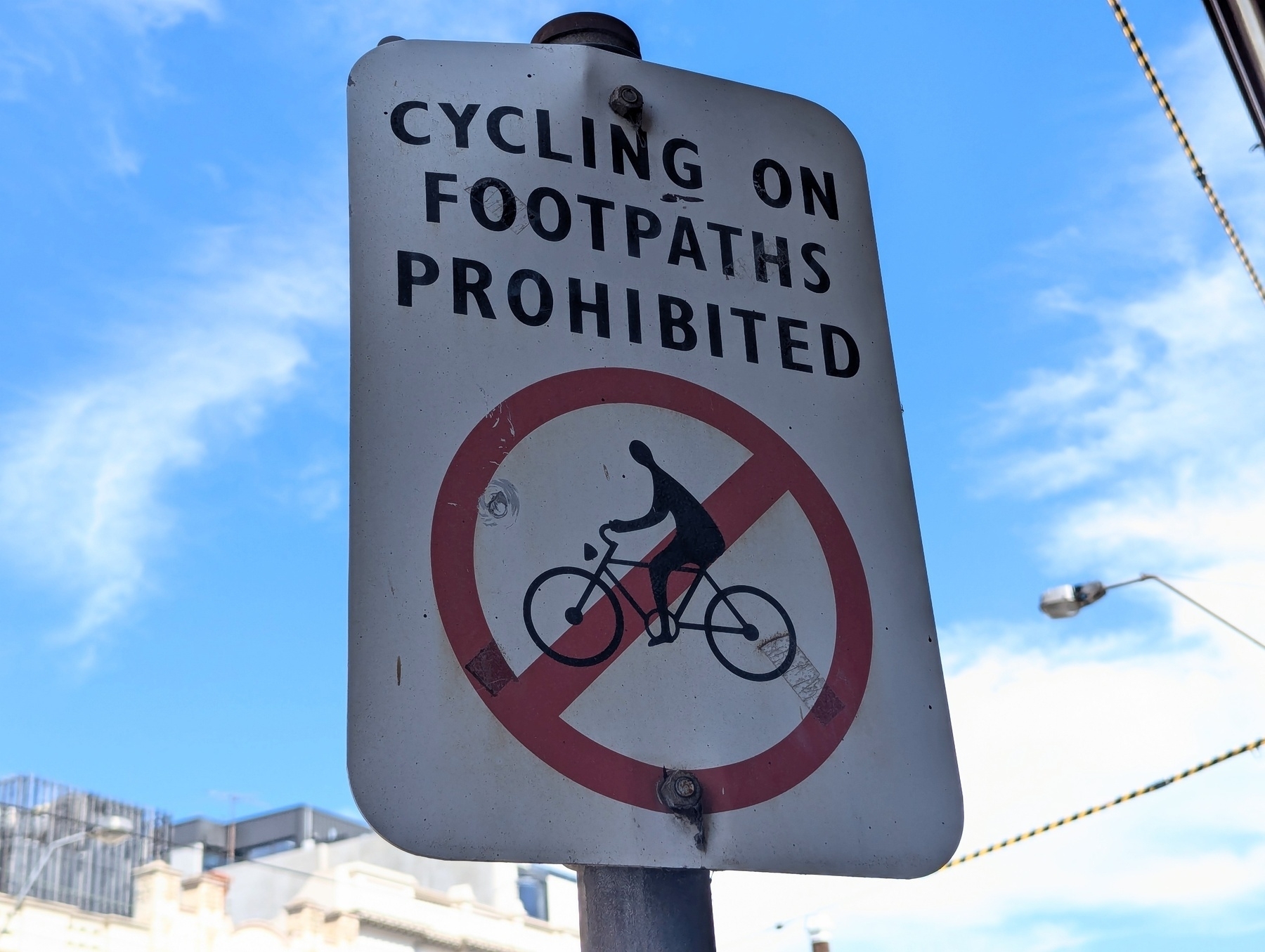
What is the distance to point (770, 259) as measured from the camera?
1884 mm

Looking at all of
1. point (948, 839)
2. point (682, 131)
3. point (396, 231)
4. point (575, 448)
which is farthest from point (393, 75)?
point (948, 839)

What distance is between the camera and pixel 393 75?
182cm

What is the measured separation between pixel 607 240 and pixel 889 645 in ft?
2.00

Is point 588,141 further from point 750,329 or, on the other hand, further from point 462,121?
point 750,329

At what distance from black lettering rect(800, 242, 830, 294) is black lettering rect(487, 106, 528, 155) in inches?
16.1

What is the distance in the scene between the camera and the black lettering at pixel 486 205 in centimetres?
173

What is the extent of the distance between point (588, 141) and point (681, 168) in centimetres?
13

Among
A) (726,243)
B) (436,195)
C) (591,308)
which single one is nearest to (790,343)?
(726,243)

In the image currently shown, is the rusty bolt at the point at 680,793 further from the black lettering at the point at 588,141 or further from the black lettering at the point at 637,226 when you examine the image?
the black lettering at the point at 588,141

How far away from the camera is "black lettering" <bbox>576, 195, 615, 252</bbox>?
5.81 ft

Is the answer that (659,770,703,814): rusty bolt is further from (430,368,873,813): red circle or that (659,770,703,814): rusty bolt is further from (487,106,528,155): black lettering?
(487,106,528,155): black lettering

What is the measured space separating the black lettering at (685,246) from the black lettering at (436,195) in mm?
286

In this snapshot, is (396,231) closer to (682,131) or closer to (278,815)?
(682,131)

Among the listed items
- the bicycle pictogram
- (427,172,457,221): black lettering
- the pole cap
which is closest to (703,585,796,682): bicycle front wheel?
the bicycle pictogram
